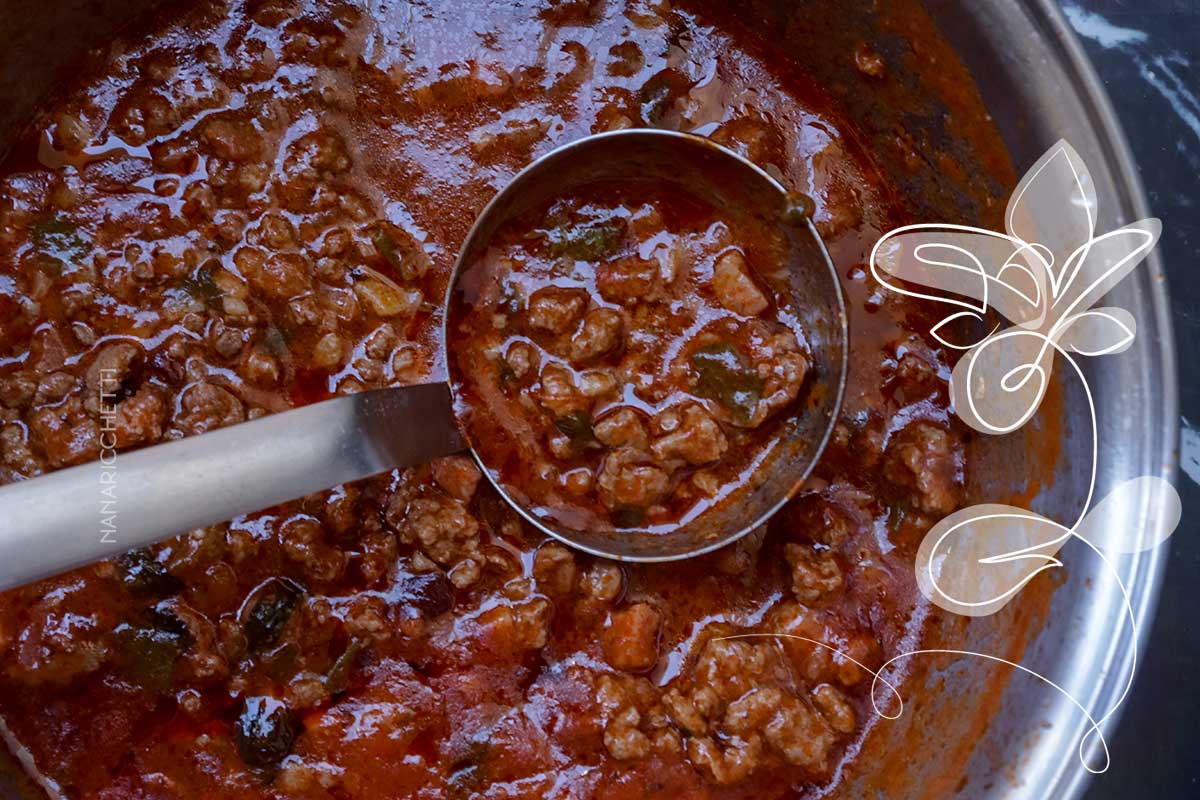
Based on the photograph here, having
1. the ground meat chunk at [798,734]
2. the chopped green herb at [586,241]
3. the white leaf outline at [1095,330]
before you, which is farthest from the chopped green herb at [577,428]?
the white leaf outline at [1095,330]

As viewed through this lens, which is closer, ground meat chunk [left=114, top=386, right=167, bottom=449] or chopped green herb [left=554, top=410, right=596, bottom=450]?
ground meat chunk [left=114, top=386, right=167, bottom=449]

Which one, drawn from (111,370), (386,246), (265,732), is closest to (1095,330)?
(386,246)

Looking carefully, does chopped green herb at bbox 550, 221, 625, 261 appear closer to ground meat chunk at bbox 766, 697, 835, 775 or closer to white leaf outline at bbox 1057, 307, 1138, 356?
white leaf outline at bbox 1057, 307, 1138, 356

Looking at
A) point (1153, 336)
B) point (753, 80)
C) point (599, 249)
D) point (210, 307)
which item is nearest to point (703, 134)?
point (753, 80)

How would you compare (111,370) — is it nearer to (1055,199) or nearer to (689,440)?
(689,440)

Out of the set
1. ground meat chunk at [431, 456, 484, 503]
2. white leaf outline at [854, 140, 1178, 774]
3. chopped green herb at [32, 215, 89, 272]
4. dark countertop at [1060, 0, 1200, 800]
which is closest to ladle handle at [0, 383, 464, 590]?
ground meat chunk at [431, 456, 484, 503]

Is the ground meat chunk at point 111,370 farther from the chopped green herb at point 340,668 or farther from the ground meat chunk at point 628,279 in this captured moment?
the ground meat chunk at point 628,279
